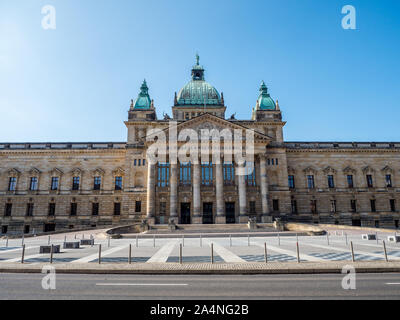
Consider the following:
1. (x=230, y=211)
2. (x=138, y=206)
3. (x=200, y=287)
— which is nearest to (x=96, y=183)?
(x=138, y=206)

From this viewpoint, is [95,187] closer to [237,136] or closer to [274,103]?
[237,136]

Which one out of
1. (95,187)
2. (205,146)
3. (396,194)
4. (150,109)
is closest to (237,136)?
(205,146)

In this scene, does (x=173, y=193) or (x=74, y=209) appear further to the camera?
(x=74, y=209)

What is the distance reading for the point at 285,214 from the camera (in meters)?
50.1

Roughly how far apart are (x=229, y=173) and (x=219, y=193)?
17.8ft

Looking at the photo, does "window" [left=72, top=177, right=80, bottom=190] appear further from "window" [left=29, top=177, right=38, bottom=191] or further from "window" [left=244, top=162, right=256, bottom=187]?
"window" [left=244, top=162, right=256, bottom=187]

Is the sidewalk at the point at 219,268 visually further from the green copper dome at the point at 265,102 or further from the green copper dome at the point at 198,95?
the green copper dome at the point at 198,95

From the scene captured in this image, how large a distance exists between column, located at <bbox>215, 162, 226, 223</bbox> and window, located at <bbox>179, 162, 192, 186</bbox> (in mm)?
5604

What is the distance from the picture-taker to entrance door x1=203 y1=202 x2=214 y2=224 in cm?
4931

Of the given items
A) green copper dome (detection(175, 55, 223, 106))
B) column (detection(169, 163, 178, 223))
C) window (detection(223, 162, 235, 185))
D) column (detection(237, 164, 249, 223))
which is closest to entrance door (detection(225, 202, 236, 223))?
column (detection(237, 164, 249, 223))

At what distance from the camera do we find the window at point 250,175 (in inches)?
1966

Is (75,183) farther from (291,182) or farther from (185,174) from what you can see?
(291,182)

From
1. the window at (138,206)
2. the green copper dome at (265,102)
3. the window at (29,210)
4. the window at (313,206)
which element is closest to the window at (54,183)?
the window at (29,210)

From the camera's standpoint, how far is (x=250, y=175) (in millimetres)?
50812
